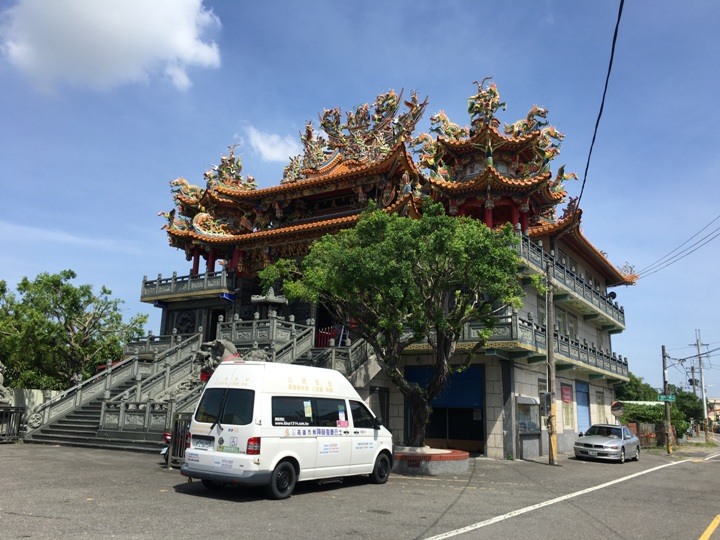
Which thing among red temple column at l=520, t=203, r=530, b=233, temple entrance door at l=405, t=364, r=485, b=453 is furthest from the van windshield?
red temple column at l=520, t=203, r=530, b=233

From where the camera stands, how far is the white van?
912 cm

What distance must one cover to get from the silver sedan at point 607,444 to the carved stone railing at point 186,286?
17.7 m

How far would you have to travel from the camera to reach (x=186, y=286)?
29.5 m

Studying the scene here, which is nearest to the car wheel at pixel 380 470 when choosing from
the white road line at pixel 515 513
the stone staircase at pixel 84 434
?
the white road line at pixel 515 513

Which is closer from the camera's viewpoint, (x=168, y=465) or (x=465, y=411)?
(x=168, y=465)

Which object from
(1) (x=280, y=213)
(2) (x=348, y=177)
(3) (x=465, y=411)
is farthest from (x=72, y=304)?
(3) (x=465, y=411)

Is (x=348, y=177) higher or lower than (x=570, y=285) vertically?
higher

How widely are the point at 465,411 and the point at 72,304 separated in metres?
19.8

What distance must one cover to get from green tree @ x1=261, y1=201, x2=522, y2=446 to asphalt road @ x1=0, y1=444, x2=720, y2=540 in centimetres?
385

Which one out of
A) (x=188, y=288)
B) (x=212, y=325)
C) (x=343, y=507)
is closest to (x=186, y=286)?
(x=188, y=288)

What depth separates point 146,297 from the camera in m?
30.5

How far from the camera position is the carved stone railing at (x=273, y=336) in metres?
21.5

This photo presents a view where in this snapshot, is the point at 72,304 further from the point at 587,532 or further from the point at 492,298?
the point at 587,532

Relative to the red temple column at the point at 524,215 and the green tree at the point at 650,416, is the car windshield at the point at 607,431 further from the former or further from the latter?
the green tree at the point at 650,416
